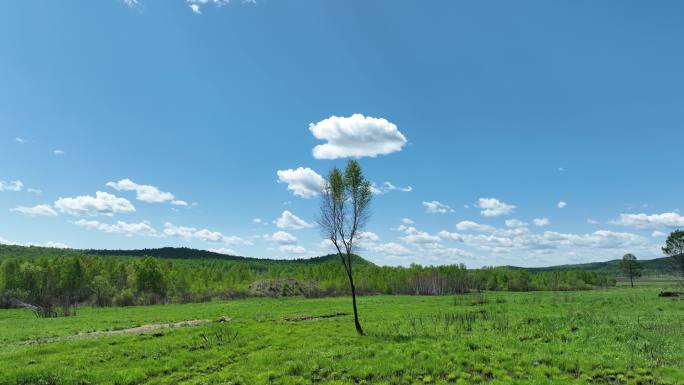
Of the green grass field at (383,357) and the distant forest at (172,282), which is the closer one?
the green grass field at (383,357)

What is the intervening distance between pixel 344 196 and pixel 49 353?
20422 mm

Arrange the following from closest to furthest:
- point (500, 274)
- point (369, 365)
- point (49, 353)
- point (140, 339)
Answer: point (369, 365)
point (49, 353)
point (140, 339)
point (500, 274)

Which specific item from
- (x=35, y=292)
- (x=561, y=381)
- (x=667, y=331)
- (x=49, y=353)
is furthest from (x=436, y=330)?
(x=35, y=292)

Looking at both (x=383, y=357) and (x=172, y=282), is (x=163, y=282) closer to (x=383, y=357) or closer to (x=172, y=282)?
(x=172, y=282)

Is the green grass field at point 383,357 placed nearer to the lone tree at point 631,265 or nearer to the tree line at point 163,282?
the tree line at point 163,282

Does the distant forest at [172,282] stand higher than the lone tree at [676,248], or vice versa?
the lone tree at [676,248]

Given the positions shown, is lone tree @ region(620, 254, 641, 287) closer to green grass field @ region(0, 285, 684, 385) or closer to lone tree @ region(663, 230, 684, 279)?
lone tree @ region(663, 230, 684, 279)

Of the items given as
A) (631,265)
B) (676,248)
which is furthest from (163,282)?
(631,265)

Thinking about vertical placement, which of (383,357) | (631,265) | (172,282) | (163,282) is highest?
(631,265)

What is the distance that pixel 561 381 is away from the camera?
563 inches

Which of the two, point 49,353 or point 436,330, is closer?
point 49,353

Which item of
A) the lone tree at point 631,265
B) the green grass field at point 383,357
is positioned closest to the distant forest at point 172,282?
the lone tree at point 631,265

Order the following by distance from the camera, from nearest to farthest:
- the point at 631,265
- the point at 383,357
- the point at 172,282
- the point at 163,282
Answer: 1. the point at 383,357
2. the point at 163,282
3. the point at 172,282
4. the point at 631,265

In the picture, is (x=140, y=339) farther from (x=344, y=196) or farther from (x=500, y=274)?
(x=500, y=274)
